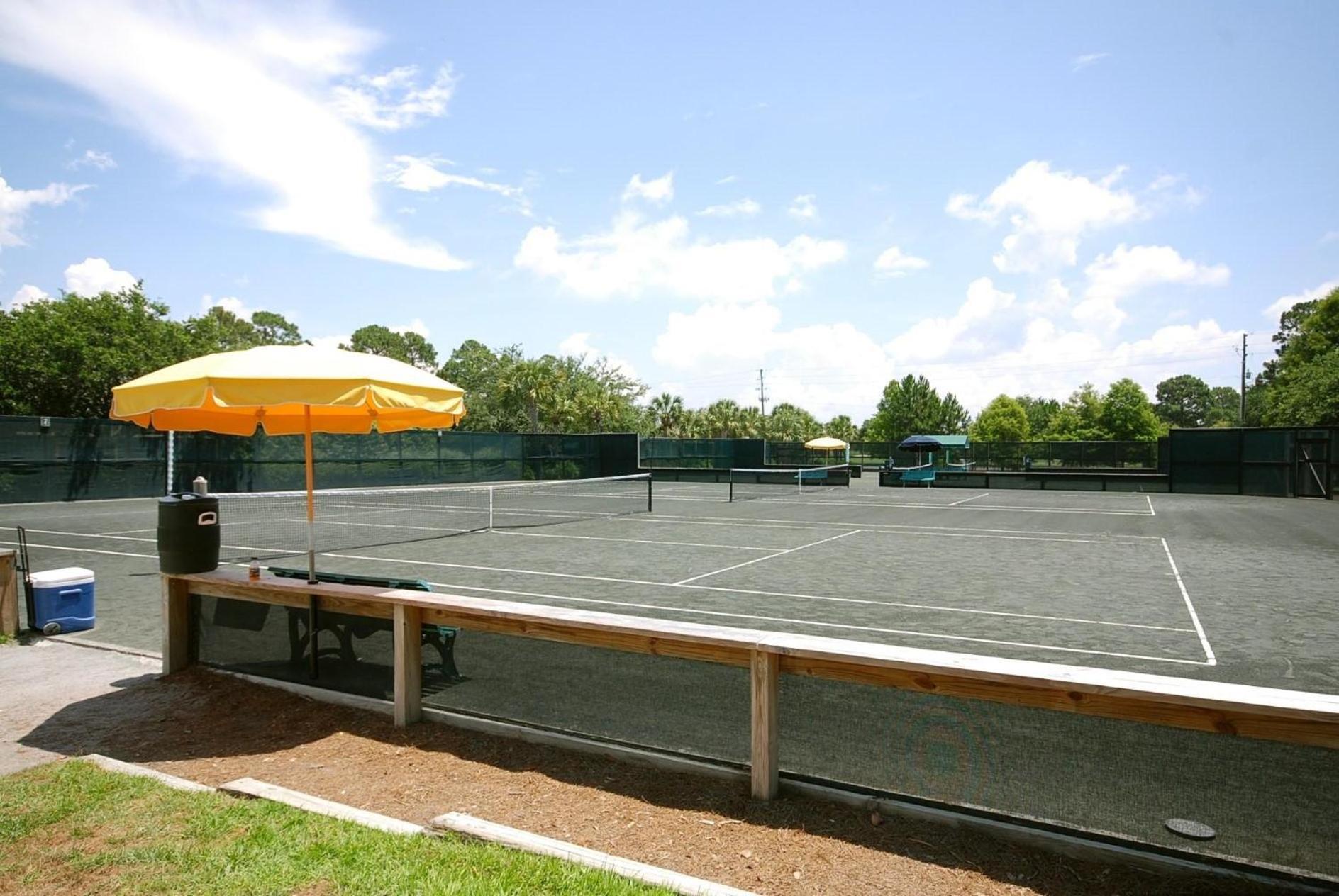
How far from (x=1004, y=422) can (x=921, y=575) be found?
320 feet

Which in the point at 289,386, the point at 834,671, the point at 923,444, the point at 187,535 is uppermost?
the point at 289,386

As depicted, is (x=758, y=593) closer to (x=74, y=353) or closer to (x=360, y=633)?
(x=360, y=633)

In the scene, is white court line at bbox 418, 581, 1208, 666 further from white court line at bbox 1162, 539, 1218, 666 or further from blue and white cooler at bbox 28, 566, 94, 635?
blue and white cooler at bbox 28, 566, 94, 635

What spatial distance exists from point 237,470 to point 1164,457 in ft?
134

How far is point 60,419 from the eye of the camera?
27.0m

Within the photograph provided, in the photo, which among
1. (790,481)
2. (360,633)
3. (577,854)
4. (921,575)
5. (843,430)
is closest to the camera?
(577,854)

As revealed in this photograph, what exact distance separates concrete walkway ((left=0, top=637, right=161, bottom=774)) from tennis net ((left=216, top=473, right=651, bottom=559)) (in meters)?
5.76

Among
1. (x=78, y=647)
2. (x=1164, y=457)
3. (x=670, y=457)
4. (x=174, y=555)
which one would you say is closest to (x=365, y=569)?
(x=78, y=647)

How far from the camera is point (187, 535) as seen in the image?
646 centimetres

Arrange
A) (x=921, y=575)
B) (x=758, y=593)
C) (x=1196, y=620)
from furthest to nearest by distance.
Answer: (x=921, y=575) → (x=758, y=593) → (x=1196, y=620)

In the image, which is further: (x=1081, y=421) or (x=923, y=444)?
(x=1081, y=421)

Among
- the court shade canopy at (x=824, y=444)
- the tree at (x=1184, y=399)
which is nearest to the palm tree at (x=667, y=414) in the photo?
the court shade canopy at (x=824, y=444)

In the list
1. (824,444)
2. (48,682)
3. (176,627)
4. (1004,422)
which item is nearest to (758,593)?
(176,627)

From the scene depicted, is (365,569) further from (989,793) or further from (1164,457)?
(1164,457)
